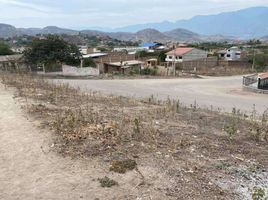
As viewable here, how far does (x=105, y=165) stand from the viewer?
620cm

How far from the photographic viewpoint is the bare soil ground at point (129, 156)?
17.4 ft

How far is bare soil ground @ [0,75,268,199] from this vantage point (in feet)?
17.4

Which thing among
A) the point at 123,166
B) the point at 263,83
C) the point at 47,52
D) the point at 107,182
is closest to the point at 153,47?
the point at 47,52

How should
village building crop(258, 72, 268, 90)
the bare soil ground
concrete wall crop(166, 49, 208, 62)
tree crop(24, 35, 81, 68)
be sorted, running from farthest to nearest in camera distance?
concrete wall crop(166, 49, 208, 62) → tree crop(24, 35, 81, 68) → village building crop(258, 72, 268, 90) → the bare soil ground

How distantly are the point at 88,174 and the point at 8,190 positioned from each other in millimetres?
1202

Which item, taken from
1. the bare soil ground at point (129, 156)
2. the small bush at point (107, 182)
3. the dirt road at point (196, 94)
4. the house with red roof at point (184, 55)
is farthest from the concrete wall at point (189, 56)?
the small bush at point (107, 182)

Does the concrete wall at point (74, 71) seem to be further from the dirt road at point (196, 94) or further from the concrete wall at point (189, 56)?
the concrete wall at point (189, 56)

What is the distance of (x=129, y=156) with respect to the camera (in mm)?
6652

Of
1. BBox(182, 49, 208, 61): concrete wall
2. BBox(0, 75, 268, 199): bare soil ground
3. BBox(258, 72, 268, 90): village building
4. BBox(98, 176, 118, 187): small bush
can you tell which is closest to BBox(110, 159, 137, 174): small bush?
BBox(0, 75, 268, 199): bare soil ground

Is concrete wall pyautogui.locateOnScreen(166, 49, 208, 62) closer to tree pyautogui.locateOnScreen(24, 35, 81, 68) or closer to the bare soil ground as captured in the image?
tree pyautogui.locateOnScreen(24, 35, 81, 68)

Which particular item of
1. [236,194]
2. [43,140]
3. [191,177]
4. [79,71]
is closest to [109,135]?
[43,140]

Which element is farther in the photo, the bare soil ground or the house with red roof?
the house with red roof

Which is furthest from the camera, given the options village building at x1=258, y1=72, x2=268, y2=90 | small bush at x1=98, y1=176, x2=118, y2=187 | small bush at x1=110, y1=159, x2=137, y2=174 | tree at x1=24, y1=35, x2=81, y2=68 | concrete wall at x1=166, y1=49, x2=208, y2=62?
concrete wall at x1=166, y1=49, x2=208, y2=62

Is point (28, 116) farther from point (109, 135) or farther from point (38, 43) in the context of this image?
point (38, 43)
